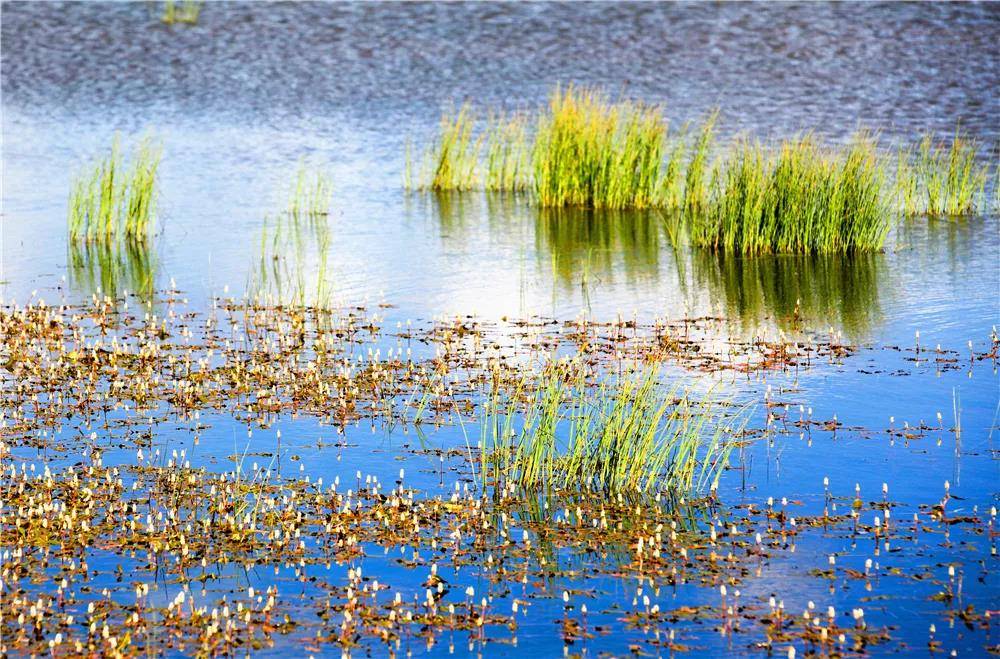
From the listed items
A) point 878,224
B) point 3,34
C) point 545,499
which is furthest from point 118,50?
point 545,499

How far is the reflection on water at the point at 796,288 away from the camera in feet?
42.8

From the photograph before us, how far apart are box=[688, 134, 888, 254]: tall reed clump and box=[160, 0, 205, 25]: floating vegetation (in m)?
28.1

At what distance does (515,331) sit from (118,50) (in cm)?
2904

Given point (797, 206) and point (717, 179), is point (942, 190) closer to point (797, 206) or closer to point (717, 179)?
point (797, 206)

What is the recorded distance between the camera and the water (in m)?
7.92

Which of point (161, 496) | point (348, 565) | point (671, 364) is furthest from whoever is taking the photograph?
point (671, 364)

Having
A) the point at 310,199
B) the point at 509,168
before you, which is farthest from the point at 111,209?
the point at 509,168

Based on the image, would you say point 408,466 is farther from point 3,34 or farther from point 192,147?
point 3,34

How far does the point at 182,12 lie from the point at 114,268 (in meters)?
29.0

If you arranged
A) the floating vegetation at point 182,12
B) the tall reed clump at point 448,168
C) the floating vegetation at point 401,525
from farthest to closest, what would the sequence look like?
the floating vegetation at point 182,12, the tall reed clump at point 448,168, the floating vegetation at point 401,525

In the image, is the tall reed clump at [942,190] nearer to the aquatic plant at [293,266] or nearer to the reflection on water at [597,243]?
the reflection on water at [597,243]

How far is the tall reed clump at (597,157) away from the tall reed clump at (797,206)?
8.94 feet

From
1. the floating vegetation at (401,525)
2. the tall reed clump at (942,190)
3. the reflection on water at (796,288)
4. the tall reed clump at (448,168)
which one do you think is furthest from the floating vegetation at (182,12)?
the floating vegetation at (401,525)

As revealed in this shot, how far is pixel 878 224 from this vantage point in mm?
16781
